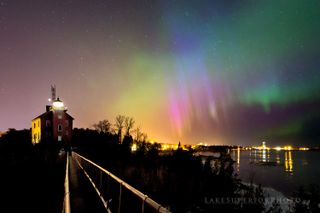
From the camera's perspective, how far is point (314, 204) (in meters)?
10.9

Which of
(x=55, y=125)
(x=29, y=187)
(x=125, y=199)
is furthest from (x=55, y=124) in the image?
(x=125, y=199)

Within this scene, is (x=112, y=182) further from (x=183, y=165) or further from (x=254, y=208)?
(x=183, y=165)

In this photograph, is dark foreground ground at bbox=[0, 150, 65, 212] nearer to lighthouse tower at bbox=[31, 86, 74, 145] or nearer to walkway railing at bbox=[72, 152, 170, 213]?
walkway railing at bbox=[72, 152, 170, 213]

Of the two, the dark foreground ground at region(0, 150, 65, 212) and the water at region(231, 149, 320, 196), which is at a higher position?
the dark foreground ground at region(0, 150, 65, 212)

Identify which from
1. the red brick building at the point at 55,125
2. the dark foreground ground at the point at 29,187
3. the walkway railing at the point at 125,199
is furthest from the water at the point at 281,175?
the red brick building at the point at 55,125

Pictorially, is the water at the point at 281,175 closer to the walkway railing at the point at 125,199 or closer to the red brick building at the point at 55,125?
the walkway railing at the point at 125,199

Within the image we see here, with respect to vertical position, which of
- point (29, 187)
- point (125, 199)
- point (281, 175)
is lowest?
point (281, 175)

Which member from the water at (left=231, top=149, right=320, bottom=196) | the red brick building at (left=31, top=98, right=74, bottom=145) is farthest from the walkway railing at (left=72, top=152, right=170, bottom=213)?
the red brick building at (left=31, top=98, right=74, bottom=145)

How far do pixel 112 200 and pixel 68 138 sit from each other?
61588mm

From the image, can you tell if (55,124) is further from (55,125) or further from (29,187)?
(29,187)

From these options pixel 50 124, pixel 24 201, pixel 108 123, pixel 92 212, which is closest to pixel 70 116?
pixel 50 124

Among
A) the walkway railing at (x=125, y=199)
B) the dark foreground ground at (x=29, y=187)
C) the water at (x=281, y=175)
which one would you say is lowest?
the water at (x=281, y=175)

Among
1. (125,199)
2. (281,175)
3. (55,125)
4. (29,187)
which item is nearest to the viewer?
(125,199)

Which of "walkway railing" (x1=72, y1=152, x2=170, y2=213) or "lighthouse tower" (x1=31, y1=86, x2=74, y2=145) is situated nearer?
"walkway railing" (x1=72, y1=152, x2=170, y2=213)
